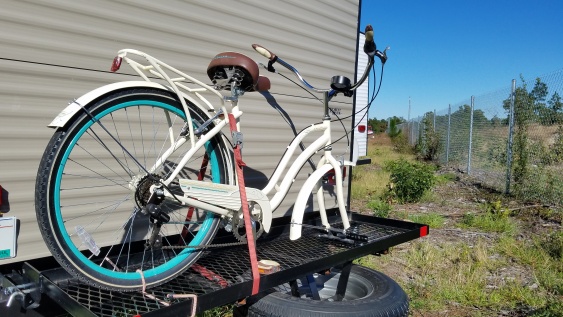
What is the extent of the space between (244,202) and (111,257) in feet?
2.42

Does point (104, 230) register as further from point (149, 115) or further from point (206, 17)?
point (206, 17)

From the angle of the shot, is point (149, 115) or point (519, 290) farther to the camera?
point (519, 290)

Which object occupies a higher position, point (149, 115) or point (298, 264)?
point (149, 115)

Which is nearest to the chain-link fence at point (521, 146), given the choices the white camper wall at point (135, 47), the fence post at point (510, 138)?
the fence post at point (510, 138)

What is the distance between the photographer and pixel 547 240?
5.46m

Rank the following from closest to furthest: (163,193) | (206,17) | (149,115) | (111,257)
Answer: (163,193) → (111,257) → (149,115) → (206,17)

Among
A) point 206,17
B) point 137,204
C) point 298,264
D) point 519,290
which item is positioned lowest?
point 519,290

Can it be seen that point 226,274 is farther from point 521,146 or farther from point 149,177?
point 521,146

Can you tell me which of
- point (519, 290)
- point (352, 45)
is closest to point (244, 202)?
point (352, 45)

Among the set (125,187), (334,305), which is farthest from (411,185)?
(125,187)

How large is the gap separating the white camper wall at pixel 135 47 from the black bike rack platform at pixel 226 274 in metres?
0.30

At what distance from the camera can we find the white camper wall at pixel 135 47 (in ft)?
6.84

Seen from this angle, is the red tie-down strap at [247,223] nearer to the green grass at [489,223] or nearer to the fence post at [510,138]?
the green grass at [489,223]

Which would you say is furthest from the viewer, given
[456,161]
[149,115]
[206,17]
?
[456,161]
